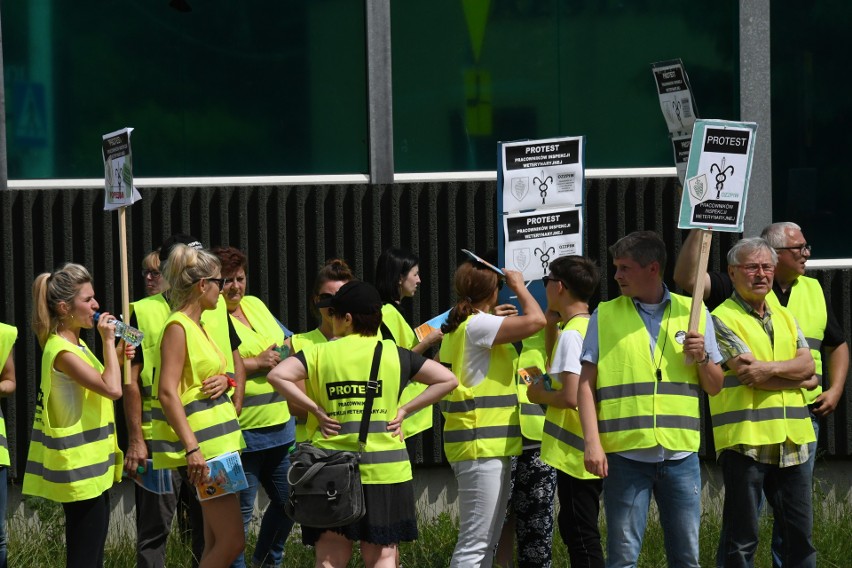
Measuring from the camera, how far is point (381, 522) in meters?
5.87

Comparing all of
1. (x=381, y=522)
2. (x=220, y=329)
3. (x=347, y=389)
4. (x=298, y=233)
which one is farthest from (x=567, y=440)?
(x=298, y=233)

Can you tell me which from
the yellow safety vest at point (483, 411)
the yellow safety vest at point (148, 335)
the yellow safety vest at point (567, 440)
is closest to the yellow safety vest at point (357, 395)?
the yellow safety vest at point (483, 411)

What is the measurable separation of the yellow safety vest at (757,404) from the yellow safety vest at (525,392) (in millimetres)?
867

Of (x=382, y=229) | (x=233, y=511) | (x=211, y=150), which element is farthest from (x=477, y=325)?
(x=211, y=150)

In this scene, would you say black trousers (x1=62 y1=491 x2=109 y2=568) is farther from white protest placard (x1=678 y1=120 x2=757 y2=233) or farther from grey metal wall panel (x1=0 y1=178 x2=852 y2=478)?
white protest placard (x1=678 y1=120 x2=757 y2=233)

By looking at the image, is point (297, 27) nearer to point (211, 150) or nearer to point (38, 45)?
point (211, 150)

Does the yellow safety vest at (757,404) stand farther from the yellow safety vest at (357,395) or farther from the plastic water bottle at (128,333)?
the plastic water bottle at (128,333)

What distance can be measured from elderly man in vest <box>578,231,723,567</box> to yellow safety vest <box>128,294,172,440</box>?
2272mm

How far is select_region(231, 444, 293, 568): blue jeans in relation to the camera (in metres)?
7.25

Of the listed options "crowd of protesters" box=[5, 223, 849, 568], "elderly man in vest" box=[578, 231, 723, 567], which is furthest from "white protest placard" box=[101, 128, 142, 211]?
"elderly man in vest" box=[578, 231, 723, 567]

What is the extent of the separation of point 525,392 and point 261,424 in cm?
148

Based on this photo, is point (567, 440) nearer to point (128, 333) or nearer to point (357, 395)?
point (357, 395)

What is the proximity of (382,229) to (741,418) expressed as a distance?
3.18 m

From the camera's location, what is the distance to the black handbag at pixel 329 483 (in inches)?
224
